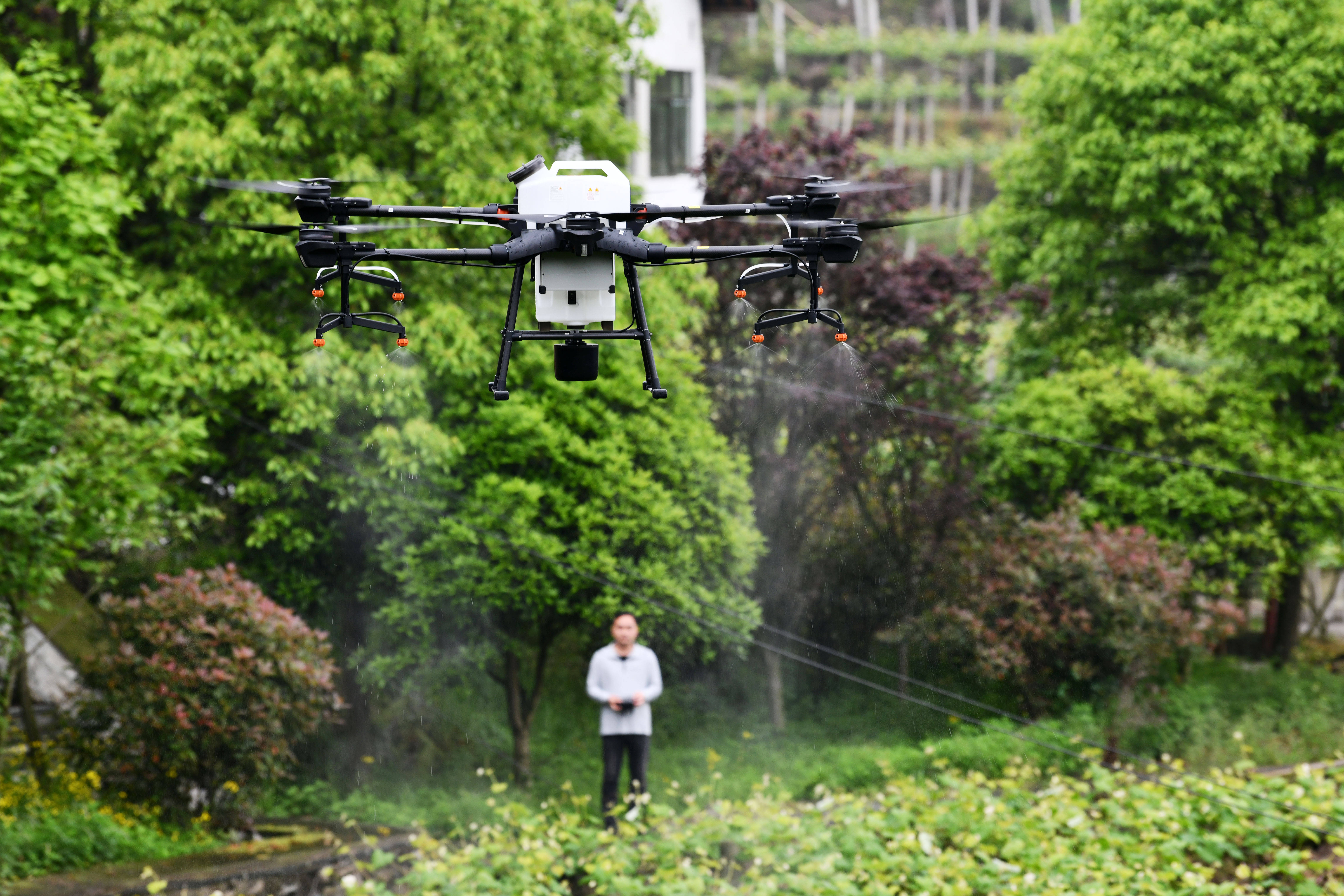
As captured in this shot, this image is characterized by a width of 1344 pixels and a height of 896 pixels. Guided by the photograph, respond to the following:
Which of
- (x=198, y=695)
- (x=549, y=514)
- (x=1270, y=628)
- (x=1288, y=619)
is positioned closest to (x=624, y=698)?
(x=549, y=514)

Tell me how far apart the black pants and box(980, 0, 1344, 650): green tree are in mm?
6752

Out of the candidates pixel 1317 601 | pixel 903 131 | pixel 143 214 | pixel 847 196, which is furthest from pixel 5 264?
pixel 903 131

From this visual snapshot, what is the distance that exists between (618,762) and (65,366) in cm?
490

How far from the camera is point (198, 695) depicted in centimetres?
916

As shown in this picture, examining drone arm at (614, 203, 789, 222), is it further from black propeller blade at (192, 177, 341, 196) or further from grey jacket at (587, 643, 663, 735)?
grey jacket at (587, 643, 663, 735)

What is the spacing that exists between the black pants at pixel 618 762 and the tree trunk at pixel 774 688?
4674mm

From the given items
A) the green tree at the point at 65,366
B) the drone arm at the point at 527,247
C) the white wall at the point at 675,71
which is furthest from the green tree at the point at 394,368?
the drone arm at the point at 527,247

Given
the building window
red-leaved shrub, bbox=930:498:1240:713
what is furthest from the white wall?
red-leaved shrub, bbox=930:498:1240:713

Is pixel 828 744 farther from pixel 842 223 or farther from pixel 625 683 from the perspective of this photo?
pixel 842 223

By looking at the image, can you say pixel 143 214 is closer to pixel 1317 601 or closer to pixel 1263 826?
pixel 1263 826

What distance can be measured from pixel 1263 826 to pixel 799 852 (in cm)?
342

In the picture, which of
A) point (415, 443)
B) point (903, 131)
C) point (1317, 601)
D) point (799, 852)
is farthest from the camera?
point (903, 131)

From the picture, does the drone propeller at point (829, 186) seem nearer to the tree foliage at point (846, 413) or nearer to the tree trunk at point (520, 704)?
the tree foliage at point (846, 413)

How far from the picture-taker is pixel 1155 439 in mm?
13328
